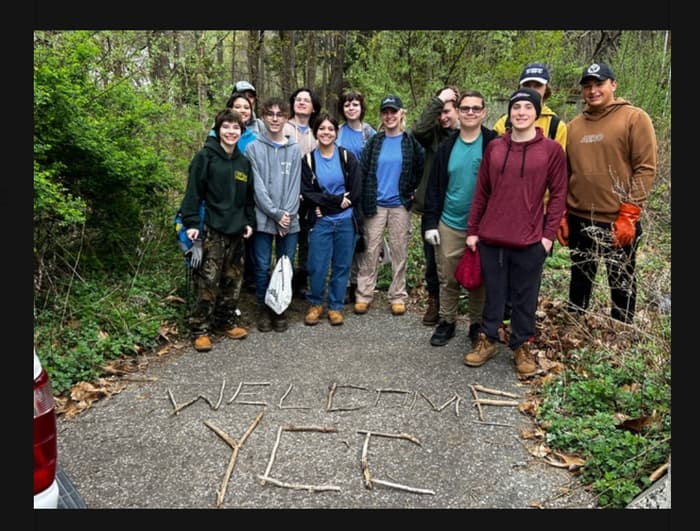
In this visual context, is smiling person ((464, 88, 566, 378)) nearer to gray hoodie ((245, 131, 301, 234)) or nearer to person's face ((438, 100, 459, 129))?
person's face ((438, 100, 459, 129))

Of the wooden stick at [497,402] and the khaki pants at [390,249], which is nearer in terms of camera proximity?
the wooden stick at [497,402]

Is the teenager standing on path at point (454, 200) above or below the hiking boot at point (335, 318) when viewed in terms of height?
above

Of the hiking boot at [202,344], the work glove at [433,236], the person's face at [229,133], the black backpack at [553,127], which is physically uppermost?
the black backpack at [553,127]

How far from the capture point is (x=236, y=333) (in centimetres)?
555

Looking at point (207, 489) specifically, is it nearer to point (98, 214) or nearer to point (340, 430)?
point (340, 430)

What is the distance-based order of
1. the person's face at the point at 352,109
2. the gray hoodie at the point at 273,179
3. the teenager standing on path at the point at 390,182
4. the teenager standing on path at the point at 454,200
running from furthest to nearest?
the person's face at the point at 352,109 < the teenager standing on path at the point at 390,182 < the gray hoodie at the point at 273,179 < the teenager standing on path at the point at 454,200

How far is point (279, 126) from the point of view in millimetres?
5395

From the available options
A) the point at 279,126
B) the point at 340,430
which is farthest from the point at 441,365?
the point at 279,126

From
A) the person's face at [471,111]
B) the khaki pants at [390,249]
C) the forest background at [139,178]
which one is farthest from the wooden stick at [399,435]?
the person's face at [471,111]

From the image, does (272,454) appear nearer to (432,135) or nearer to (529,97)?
(529,97)

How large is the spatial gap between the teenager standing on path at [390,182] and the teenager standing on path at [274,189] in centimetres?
82

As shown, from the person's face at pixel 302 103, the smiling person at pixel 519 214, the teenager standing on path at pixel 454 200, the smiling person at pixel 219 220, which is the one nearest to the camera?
the smiling person at pixel 519 214

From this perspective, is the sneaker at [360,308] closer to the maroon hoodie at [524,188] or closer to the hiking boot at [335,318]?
the hiking boot at [335,318]

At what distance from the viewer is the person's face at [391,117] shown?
568cm
